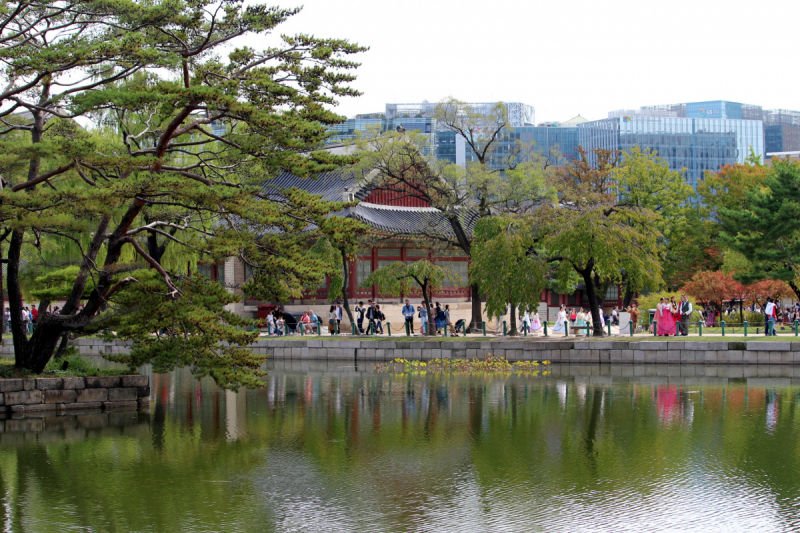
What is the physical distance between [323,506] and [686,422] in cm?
778

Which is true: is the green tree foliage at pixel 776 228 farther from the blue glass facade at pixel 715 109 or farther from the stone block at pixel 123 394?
the blue glass facade at pixel 715 109

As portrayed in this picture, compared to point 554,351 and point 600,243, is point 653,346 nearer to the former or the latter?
point 554,351

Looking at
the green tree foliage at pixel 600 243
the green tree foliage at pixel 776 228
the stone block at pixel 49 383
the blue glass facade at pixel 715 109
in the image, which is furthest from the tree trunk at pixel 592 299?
the blue glass facade at pixel 715 109

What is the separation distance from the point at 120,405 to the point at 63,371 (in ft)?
4.35

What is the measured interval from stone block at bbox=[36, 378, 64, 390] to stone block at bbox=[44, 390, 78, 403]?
8 centimetres

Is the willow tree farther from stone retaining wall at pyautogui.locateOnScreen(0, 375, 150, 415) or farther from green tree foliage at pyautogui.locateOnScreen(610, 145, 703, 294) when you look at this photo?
green tree foliage at pyautogui.locateOnScreen(610, 145, 703, 294)

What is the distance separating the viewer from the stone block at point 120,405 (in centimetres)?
1584

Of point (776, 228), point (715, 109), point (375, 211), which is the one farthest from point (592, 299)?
point (715, 109)

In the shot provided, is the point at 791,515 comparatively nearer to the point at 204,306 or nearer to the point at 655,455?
the point at 655,455

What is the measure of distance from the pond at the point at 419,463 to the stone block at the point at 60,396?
526 mm

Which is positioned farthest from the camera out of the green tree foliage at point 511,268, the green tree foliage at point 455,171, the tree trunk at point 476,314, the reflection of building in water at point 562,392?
the tree trunk at point 476,314

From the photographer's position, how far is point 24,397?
48.9 ft

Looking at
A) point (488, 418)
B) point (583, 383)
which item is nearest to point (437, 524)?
point (488, 418)

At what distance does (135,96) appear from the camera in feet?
43.2
